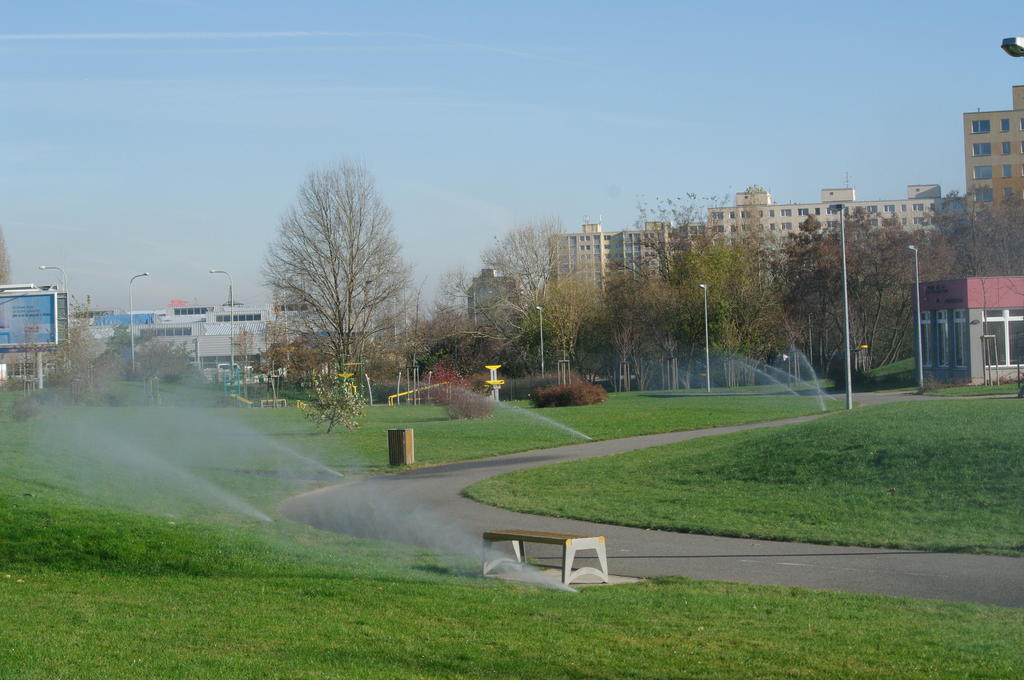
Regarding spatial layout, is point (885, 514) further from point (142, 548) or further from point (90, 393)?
point (90, 393)

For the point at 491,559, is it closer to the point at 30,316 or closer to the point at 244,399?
the point at 30,316

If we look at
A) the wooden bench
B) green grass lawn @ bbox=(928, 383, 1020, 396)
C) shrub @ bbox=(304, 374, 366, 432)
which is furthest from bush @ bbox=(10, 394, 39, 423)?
green grass lawn @ bbox=(928, 383, 1020, 396)

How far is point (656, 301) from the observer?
70.6 meters

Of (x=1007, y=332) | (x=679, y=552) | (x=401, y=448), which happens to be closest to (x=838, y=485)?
(x=679, y=552)

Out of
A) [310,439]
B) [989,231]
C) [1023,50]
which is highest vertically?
[989,231]

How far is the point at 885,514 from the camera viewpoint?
1495 cm

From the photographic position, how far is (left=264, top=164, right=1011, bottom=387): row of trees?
224 ft

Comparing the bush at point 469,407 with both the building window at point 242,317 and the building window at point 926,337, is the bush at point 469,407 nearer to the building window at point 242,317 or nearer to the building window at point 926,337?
the building window at point 926,337

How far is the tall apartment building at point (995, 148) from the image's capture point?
342 feet

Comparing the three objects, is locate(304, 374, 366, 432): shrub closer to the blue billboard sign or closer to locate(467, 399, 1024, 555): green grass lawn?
locate(467, 399, 1024, 555): green grass lawn

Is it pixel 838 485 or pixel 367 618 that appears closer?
pixel 367 618

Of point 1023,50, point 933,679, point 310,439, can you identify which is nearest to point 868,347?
point 310,439

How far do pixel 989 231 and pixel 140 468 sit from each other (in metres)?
69.8

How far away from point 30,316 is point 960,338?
46851 mm
